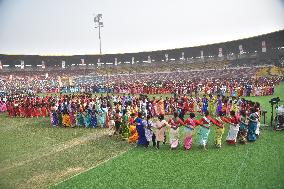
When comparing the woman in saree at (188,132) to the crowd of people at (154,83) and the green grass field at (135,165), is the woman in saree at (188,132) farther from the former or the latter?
the crowd of people at (154,83)

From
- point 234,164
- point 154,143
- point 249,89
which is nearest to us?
point 234,164

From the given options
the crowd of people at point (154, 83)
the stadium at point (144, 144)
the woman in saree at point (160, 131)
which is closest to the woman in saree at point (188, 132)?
the stadium at point (144, 144)

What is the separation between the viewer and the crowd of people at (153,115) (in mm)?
10641

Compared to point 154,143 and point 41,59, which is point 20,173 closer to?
point 154,143

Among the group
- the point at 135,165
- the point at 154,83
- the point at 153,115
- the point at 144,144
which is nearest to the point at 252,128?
the point at 144,144

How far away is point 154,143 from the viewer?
11398 mm

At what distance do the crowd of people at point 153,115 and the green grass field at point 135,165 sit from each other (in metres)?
0.53

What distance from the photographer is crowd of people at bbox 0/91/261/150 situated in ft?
34.9

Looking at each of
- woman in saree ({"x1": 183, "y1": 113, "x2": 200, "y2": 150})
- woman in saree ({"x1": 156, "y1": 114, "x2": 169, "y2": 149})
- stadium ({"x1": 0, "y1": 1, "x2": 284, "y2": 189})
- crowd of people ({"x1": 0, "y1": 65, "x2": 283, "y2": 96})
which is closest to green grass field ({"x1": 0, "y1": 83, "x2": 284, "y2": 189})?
stadium ({"x1": 0, "y1": 1, "x2": 284, "y2": 189})

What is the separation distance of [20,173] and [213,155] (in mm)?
5971

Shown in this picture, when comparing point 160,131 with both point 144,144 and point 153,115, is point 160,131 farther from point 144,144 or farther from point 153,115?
point 153,115

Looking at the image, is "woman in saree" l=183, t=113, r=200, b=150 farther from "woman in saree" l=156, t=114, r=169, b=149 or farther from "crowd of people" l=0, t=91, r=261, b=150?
"woman in saree" l=156, t=114, r=169, b=149

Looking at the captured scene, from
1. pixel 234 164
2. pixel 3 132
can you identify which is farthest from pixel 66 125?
pixel 234 164

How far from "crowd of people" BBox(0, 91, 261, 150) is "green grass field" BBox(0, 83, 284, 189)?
525mm
